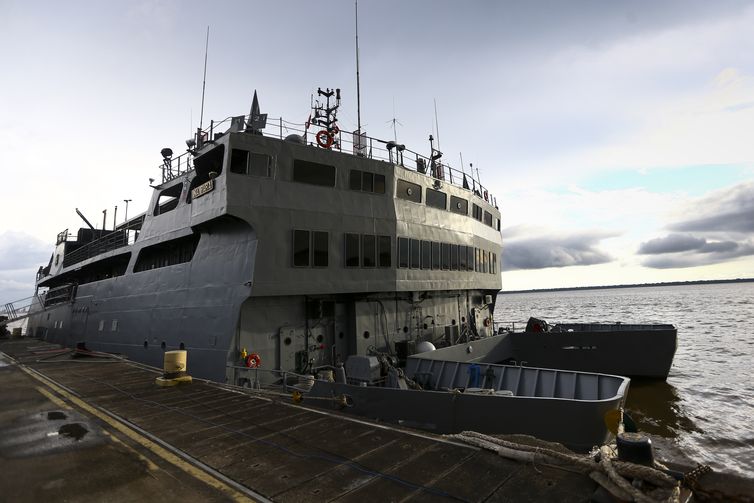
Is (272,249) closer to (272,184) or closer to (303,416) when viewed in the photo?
(272,184)

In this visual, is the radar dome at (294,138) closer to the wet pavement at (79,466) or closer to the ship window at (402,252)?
the ship window at (402,252)

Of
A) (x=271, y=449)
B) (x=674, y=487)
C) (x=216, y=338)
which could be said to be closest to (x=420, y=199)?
(x=216, y=338)

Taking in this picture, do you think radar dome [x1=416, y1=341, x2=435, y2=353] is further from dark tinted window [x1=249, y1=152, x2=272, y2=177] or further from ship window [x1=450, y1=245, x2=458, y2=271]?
dark tinted window [x1=249, y1=152, x2=272, y2=177]

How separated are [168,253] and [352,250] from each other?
1050 cm

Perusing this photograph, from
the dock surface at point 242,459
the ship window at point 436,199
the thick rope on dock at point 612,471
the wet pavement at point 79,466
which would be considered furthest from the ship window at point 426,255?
the wet pavement at point 79,466

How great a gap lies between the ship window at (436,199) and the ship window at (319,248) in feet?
Result: 20.8

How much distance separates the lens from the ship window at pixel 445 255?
769 inches

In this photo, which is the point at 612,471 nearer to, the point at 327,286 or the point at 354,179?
the point at 327,286

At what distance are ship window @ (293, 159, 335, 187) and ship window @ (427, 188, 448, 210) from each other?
545 cm

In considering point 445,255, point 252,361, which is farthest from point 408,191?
point 252,361

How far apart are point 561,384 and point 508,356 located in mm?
10436

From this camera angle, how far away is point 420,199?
61.1 ft

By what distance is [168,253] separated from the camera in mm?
19922

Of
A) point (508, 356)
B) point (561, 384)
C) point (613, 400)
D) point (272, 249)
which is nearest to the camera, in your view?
point (613, 400)
